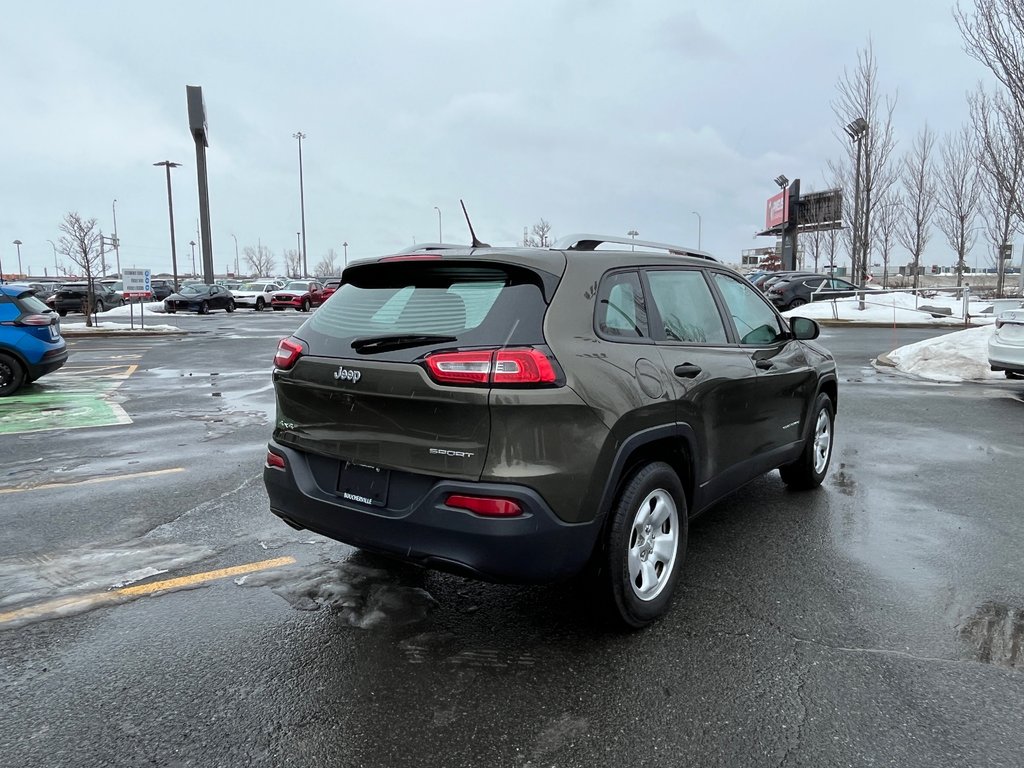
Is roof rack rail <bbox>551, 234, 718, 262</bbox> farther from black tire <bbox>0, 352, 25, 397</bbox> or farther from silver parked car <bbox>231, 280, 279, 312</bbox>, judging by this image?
silver parked car <bbox>231, 280, 279, 312</bbox>

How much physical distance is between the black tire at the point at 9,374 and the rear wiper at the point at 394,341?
374 inches

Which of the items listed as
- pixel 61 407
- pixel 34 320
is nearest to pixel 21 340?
pixel 34 320

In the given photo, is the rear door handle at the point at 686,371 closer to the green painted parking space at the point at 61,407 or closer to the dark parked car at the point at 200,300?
the green painted parking space at the point at 61,407

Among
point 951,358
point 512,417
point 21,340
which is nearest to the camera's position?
point 512,417

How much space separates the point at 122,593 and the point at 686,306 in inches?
132

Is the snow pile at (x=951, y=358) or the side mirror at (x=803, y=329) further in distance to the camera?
the snow pile at (x=951, y=358)

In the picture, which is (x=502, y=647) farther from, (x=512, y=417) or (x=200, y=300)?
(x=200, y=300)

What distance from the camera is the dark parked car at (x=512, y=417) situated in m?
2.84

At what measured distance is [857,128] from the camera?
97.2 feet

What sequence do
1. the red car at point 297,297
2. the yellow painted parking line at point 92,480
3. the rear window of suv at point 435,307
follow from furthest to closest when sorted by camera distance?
the red car at point 297,297 < the yellow painted parking line at point 92,480 < the rear window of suv at point 435,307

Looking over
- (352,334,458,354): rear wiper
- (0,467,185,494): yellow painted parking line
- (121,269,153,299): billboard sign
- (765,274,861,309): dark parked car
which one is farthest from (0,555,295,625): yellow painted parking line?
Answer: (765,274,861,309): dark parked car

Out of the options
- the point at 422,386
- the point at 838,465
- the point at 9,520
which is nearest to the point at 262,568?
the point at 422,386

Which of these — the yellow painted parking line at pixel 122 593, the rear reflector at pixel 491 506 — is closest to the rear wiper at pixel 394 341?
the rear reflector at pixel 491 506

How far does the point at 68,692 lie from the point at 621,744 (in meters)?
2.17
